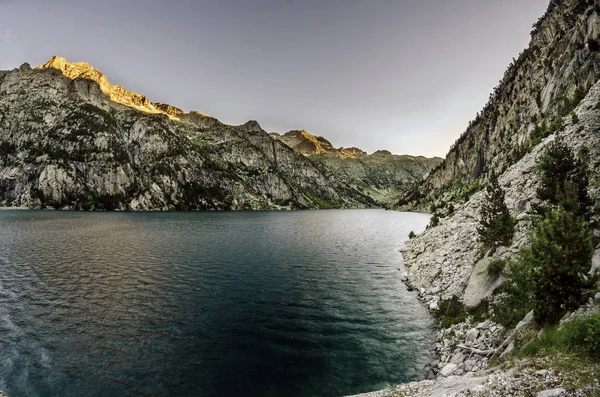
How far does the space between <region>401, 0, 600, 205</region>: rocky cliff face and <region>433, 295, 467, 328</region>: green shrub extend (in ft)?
113

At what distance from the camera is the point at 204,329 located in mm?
23422

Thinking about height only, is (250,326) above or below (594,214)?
below

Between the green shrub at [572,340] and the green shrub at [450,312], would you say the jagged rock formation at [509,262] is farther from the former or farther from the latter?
the green shrub at [572,340]

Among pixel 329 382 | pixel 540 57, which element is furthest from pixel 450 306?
pixel 540 57

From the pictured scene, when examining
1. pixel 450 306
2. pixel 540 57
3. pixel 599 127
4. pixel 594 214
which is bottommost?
pixel 450 306

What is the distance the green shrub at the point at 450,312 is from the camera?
874 inches

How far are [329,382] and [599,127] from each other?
34.4m

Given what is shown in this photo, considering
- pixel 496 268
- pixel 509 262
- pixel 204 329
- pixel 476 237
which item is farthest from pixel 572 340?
pixel 476 237

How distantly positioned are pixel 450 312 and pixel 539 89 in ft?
357

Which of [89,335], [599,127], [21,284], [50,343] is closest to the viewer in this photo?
[50,343]

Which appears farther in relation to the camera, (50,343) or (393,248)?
(393,248)

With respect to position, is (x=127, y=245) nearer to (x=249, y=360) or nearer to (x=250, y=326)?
(x=250, y=326)

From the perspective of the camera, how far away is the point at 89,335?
22.2 meters

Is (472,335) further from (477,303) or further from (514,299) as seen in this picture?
(477,303)
